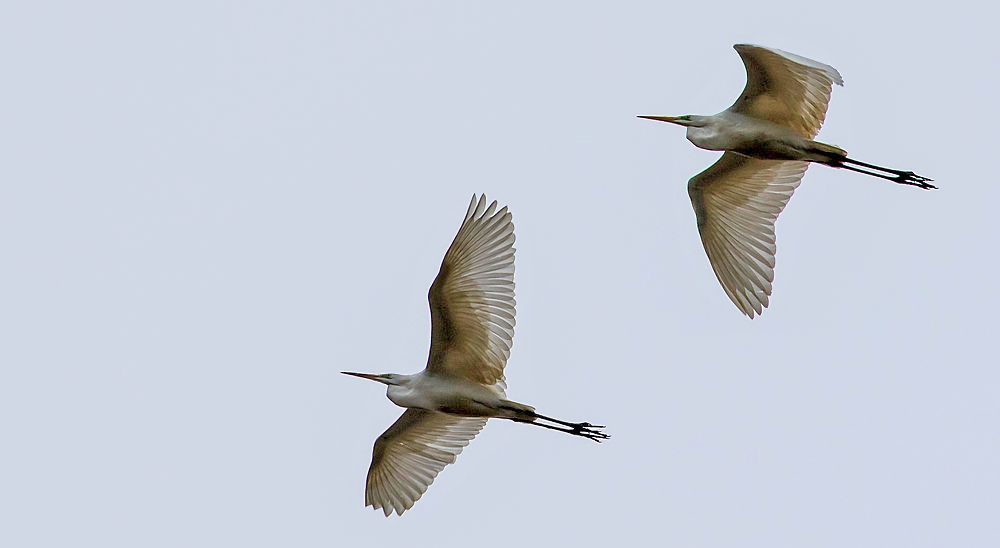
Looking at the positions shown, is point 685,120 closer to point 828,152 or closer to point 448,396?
point 828,152

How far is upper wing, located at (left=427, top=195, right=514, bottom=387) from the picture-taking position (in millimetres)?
14461

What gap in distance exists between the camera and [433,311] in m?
14.7

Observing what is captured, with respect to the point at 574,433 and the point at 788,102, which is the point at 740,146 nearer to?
the point at 788,102

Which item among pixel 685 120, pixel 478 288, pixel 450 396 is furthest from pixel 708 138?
pixel 450 396

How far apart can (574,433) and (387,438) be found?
1.90 metres

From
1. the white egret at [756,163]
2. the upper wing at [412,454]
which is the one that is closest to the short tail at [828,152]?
the white egret at [756,163]

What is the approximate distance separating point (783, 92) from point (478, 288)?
10.4ft

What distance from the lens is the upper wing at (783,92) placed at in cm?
1478

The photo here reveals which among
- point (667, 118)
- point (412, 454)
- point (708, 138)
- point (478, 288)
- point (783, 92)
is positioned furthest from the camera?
point (412, 454)

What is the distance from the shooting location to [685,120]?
52.1 ft

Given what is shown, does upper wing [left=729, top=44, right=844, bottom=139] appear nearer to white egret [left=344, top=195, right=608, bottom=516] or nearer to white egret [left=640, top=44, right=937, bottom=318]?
white egret [left=640, top=44, right=937, bottom=318]

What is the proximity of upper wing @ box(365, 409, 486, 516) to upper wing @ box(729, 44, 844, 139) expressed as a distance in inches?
151

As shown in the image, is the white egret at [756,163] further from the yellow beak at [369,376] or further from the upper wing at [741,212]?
the yellow beak at [369,376]

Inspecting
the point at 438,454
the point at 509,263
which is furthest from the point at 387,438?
the point at 509,263
